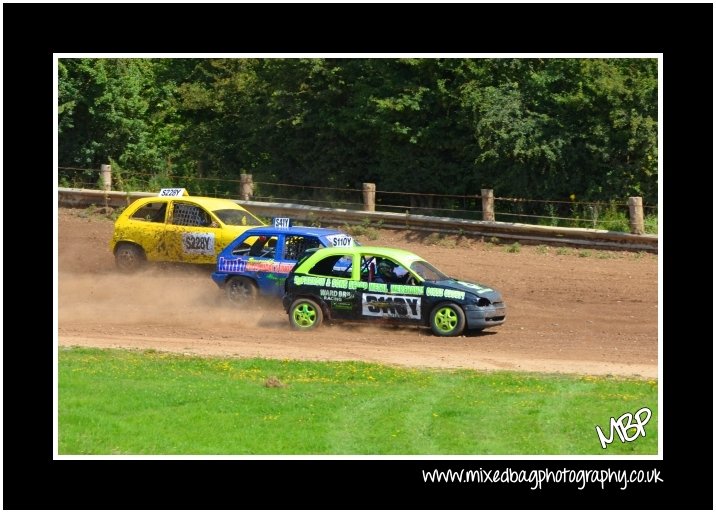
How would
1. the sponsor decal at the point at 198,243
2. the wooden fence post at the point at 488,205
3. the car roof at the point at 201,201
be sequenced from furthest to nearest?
1. the wooden fence post at the point at 488,205
2. the car roof at the point at 201,201
3. the sponsor decal at the point at 198,243

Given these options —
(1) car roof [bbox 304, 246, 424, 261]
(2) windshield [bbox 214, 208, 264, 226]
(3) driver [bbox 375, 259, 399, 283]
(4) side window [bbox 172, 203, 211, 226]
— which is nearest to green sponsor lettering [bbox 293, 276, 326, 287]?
(1) car roof [bbox 304, 246, 424, 261]

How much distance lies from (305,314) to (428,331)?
7.27 ft

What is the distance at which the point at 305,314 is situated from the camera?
20.9 meters

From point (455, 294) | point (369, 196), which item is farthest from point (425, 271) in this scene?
point (369, 196)

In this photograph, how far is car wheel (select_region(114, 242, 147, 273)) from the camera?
25.7 meters

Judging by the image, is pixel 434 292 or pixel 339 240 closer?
pixel 434 292

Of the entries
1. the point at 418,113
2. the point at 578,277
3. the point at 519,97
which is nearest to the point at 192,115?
the point at 418,113

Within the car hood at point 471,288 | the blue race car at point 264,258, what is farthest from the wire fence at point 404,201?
the car hood at point 471,288

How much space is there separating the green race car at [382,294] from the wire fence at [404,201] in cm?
855

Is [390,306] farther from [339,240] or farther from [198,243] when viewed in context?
[198,243]

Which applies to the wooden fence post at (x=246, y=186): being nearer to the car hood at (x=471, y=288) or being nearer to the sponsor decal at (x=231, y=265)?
the sponsor decal at (x=231, y=265)

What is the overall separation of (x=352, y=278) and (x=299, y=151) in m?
13.6

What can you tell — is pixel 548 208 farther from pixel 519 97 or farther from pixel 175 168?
pixel 175 168

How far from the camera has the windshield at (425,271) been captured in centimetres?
2047
